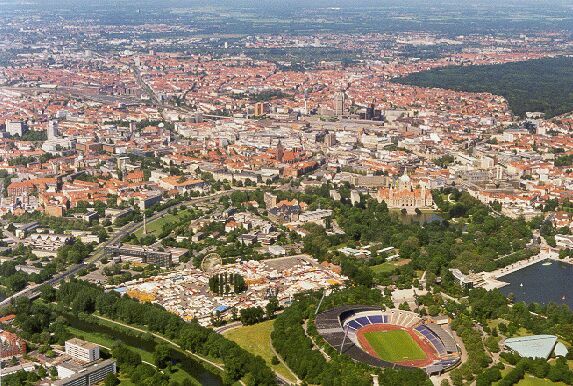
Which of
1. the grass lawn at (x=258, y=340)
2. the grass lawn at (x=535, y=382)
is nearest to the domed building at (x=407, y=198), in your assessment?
the grass lawn at (x=258, y=340)

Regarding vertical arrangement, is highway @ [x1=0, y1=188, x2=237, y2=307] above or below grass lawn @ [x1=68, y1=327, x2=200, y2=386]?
below

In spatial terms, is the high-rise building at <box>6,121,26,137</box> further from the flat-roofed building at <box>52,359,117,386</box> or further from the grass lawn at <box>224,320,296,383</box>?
the flat-roofed building at <box>52,359,117,386</box>

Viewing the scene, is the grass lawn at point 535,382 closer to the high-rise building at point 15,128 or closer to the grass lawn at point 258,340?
the grass lawn at point 258,340

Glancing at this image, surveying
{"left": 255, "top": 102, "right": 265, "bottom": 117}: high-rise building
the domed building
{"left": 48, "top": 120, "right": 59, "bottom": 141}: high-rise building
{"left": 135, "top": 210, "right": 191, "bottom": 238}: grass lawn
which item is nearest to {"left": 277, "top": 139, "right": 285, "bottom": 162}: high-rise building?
the domed building

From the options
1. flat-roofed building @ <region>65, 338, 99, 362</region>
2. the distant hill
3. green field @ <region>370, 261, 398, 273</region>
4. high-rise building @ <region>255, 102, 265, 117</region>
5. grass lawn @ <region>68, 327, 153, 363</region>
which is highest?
flat-roofed building @ <region>65, 338, 99, 362</region>

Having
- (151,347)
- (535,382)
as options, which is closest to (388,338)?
(535,382)

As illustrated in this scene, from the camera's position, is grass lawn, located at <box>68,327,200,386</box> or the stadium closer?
grass lawn, located at <box>68,327,200,386</box>

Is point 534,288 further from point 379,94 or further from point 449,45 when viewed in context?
point 449,45
